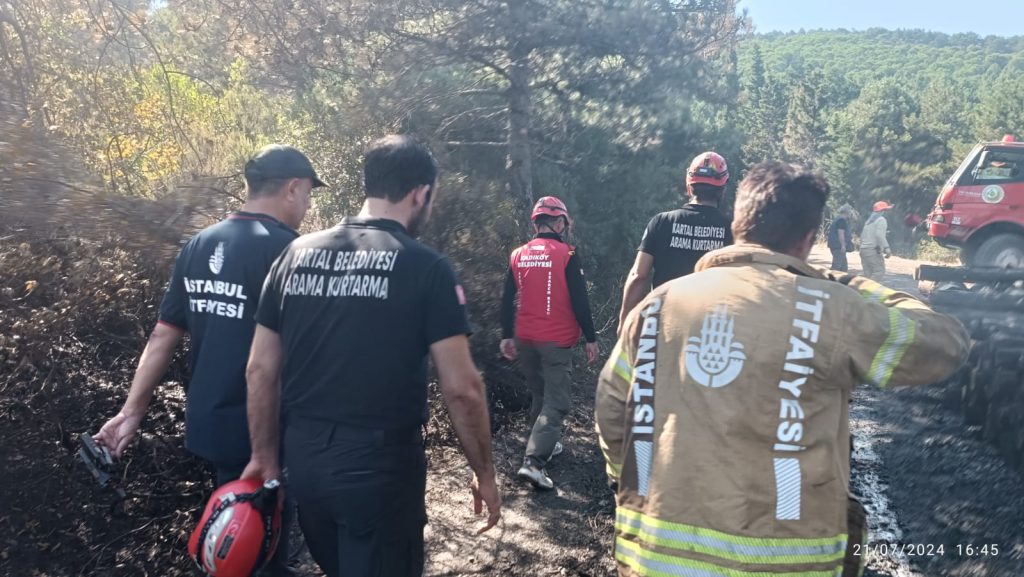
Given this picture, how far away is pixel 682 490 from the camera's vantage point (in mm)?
1861

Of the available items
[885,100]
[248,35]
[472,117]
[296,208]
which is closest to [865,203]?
[885,100]

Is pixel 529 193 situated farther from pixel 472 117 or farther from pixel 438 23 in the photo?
pixel 438 23

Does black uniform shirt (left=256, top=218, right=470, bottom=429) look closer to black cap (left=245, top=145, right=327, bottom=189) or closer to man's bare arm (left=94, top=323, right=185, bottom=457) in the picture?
black cap (left=245, top=145, right=327, bottom=189)

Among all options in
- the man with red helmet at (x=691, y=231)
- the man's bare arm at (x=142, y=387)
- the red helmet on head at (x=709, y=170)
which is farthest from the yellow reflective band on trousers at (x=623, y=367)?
the red helmet on head at (x=709, y=170)

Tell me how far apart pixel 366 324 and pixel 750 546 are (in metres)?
1.21

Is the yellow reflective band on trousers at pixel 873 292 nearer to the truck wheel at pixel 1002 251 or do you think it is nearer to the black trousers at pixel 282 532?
the black trousers at pixel 282 532

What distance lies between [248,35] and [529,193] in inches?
139

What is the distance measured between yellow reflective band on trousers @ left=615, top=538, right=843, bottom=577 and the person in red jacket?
3189 mm

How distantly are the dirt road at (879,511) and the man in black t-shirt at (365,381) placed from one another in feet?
6.17

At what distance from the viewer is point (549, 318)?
5215 mm

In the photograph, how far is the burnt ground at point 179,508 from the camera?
12.6ft

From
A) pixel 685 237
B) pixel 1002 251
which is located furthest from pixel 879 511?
pixel 1002 251

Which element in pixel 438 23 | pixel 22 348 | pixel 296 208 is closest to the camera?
pixel 296 208
